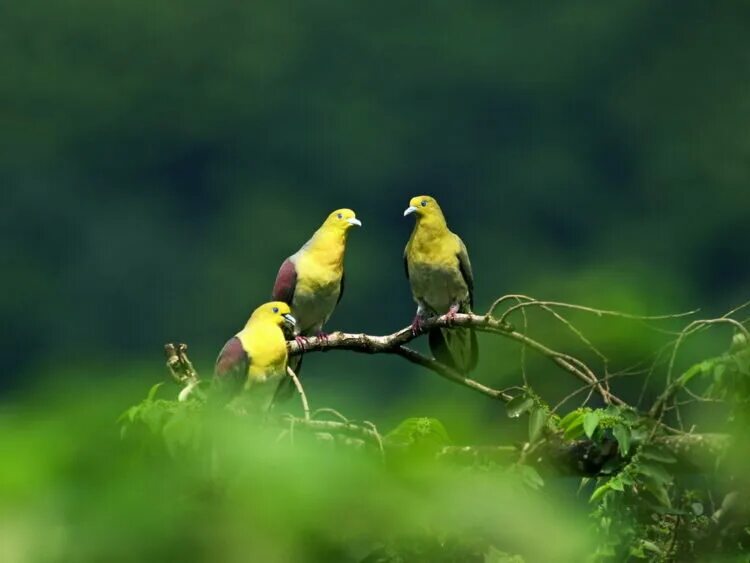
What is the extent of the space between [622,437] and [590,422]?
45 millimetres

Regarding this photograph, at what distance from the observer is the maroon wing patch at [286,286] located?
3422mm

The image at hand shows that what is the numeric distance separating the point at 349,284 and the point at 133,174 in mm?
4608

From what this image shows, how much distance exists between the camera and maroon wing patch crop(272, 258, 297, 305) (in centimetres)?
342

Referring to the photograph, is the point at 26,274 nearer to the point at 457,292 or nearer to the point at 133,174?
the point at 133,174

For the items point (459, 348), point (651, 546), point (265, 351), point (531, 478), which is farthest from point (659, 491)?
point (459, 348)

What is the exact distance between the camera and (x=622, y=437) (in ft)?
5.95

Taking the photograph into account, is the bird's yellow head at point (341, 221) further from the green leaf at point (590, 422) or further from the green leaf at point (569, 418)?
the green leaf at point (590, 422)

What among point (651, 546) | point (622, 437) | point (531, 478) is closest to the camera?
point (531, 478)

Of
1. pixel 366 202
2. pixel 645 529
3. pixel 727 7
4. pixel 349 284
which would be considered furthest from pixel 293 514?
pixel 727 7

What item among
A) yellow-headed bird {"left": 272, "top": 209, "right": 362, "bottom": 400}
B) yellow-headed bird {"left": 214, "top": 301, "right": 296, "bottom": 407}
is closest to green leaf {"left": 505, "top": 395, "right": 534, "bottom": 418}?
yellow-headed bird {"left": 214, "top": 301, "right": 296, "bottom": 407}

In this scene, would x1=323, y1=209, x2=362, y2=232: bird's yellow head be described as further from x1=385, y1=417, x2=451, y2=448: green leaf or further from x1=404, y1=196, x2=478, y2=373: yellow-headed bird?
x1=385, y1=417, x2=451, y2=448: green leaf

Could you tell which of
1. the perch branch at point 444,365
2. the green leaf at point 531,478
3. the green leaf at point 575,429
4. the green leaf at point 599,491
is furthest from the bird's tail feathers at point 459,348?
the green leaf at point 531,478

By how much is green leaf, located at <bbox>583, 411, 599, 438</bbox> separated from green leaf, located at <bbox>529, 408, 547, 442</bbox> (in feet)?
0.20

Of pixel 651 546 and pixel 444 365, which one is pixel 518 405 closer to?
pixel 651 546
